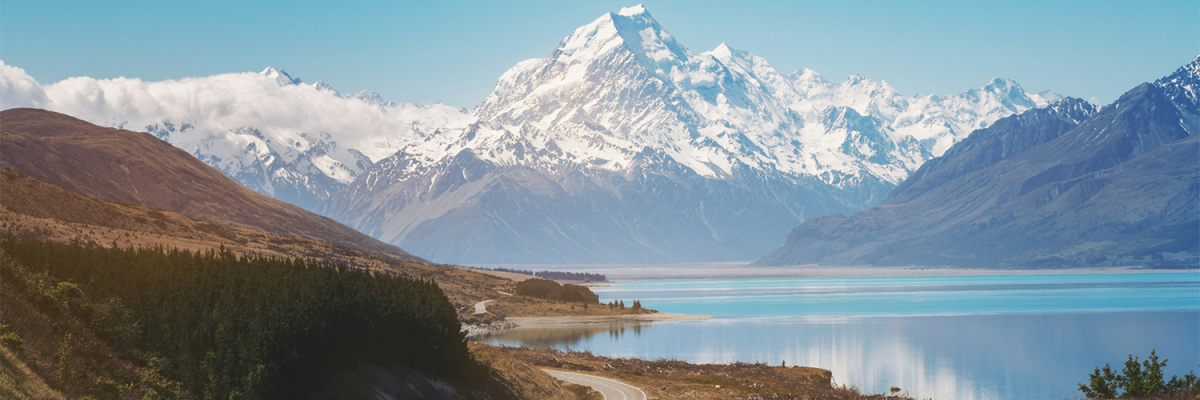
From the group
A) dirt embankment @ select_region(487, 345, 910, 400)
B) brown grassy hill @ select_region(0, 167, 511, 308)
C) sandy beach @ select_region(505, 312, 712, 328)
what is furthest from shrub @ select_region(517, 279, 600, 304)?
dirt embankment @ select_region(487, 345, 910, 400)

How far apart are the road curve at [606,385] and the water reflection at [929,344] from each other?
23.8m

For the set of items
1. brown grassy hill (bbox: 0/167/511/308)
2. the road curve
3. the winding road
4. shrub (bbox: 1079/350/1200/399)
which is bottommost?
the road curve

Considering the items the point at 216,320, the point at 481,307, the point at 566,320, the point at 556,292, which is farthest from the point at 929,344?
the point at 216,320

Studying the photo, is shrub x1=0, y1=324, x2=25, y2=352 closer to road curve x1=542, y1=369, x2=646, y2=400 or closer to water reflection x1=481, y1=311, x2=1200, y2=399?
road curve x1=542, y1=369, x2=646, y2=400

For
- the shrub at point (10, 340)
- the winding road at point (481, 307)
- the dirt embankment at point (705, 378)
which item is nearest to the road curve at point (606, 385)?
the dirt embankment at point (705, 378)

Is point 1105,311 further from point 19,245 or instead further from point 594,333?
point 19,245

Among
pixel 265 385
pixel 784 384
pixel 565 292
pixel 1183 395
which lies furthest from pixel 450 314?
pixel 565 292

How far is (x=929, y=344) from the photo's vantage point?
362ft

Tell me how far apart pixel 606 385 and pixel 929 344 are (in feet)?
213

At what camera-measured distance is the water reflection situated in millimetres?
82250

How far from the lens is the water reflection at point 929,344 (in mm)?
82250

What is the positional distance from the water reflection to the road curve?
23796 millimetres

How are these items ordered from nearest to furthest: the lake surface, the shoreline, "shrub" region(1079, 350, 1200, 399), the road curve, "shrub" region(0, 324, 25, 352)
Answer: "shrub" region(0, 324, 25, 352), "shrub" region(1079, 350, 1200, 399), the road curve, the lake surface, the shoreline

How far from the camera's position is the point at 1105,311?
162250 mm
